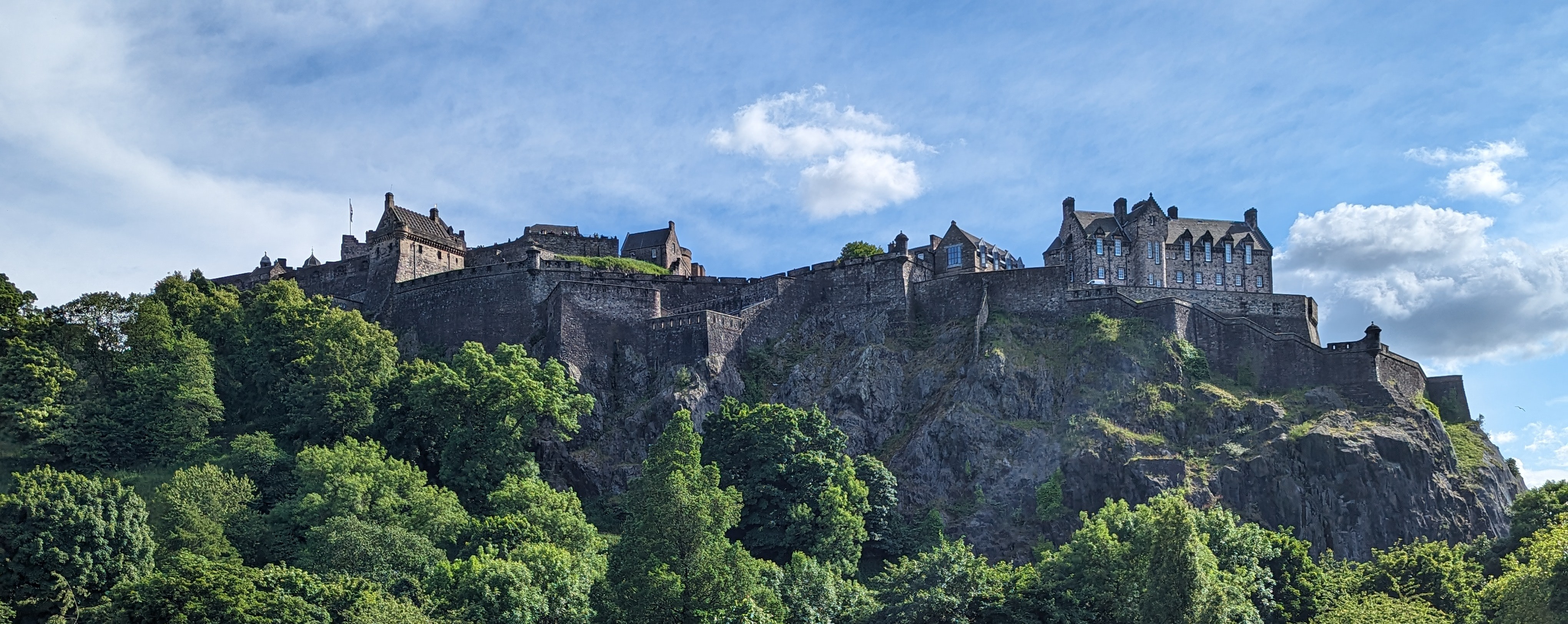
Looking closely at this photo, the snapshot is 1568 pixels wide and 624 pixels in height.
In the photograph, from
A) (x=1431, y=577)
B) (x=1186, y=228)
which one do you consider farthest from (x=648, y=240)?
(x=1431, y=577)

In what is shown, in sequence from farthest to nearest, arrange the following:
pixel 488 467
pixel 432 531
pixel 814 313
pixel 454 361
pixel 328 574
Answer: pixel 814 313 < pixel 454 361 < pixel 488 467 < pixel 432 531 < pixel 328 574

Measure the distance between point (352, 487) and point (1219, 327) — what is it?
41.0 metres

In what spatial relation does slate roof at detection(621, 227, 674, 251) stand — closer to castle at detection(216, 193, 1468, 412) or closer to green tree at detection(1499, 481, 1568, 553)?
castle at detection(216, 193, 1468, 412)

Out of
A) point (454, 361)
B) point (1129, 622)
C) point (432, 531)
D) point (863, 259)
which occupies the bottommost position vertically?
point (1129, 622)

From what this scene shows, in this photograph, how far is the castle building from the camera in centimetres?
7944

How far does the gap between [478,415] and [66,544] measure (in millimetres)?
19042

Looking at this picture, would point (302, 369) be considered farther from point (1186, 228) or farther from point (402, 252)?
point (1186, 228)

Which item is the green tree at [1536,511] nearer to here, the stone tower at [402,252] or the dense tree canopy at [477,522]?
the dense tree canopy at [477,522]

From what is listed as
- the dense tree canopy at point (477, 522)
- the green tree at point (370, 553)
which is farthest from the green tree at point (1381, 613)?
the green tree at point (370, 553)

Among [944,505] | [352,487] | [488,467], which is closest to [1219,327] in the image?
[944,505]

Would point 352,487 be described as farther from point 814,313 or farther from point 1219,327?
point 1219,327

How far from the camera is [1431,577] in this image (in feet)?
190

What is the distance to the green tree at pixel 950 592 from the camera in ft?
173

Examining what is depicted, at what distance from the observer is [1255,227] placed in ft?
274
